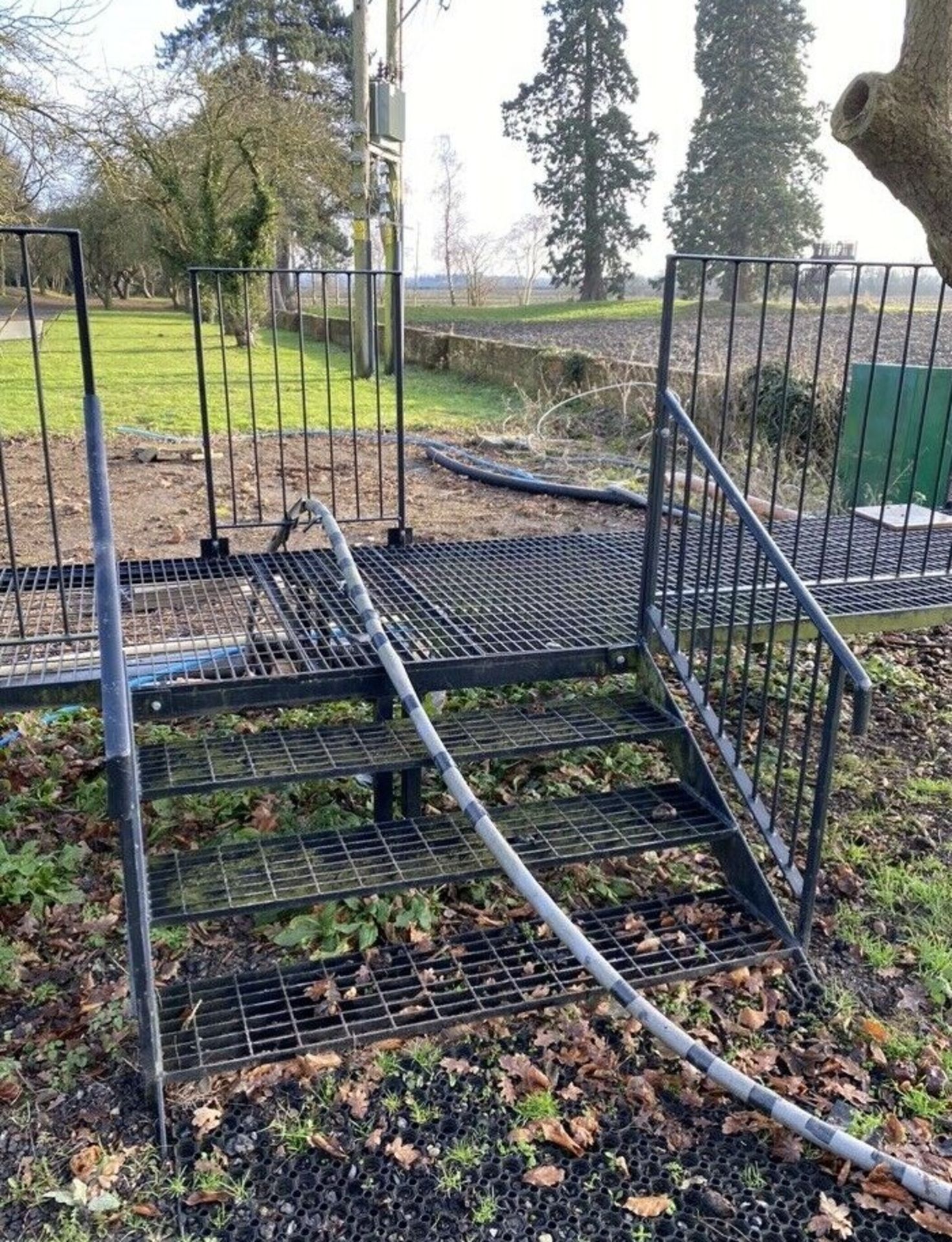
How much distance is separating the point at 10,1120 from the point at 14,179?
32.0ft

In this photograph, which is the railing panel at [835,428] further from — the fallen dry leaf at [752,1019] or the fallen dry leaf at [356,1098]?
the fallen dry leaf at [356,1098]

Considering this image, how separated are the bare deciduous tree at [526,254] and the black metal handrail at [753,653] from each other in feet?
113

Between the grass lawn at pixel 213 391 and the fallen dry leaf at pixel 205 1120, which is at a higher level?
the grass lawn at pixel 213 391

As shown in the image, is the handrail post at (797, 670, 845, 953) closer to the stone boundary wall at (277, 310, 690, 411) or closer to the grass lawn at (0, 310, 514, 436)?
the grass lawn at (0, 310, 514, 436)

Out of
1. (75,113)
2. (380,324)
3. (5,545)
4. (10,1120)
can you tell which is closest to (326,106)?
(380,324)

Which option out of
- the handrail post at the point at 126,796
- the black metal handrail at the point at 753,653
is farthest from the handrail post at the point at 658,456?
the handrail post at the point at 126,796

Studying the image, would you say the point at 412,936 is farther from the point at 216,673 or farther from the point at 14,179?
the point at 14,179

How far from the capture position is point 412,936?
108 inches

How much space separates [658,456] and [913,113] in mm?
1172

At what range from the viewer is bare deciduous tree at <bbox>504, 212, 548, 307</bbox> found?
3772 cm

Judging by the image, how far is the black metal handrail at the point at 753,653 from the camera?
2633mm

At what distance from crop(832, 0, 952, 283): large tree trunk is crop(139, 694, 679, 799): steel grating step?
5.87ft

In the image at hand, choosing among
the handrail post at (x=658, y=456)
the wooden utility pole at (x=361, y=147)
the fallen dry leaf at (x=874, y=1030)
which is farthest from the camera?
the wooden utility pole at (x=361, y=147)

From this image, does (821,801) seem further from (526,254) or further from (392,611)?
(526,254)
